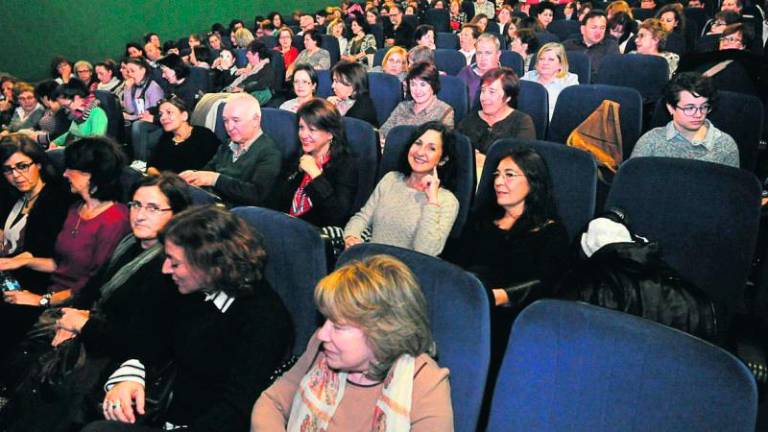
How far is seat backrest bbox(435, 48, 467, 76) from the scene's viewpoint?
5.67m

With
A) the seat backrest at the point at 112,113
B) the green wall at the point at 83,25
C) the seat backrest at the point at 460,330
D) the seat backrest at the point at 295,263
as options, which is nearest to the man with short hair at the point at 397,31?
the green wall at the point at 83,25

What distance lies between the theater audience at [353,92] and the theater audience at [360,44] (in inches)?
117

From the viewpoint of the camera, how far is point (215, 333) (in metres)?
1.67

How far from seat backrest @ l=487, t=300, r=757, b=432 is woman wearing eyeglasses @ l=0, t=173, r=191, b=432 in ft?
3.34

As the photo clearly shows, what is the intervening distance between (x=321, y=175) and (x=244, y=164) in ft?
1.79

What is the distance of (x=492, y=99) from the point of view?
3.44 metres

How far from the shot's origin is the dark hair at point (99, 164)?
2465mm

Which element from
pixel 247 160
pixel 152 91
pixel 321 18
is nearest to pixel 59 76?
pixel 152 91

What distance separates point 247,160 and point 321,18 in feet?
23.8

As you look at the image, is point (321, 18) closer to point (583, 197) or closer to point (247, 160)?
point (247, 160)

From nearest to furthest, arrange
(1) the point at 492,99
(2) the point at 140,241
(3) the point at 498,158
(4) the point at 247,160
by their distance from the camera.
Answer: (2) the point at 140,241
(3) the point at 498,158
(4) the point at 247,160
(1) the point at 492,99

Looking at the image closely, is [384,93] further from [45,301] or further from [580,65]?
[45,301]

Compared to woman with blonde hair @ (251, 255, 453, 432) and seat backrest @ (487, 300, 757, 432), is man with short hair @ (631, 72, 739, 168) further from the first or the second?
woman with blonde hair @ (251, 255, 453, 432)

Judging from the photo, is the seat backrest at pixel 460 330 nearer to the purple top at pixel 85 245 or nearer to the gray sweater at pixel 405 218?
the gray sweater at pixel 405 218
